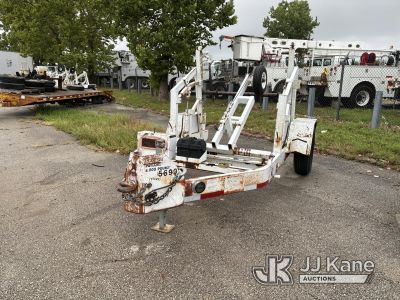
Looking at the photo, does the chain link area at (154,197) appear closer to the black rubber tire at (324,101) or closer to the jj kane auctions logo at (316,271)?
the jj kane auctions logo at (316,271)

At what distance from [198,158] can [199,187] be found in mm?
947

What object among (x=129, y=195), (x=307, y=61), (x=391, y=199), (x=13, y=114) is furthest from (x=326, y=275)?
(x=307, y=61)

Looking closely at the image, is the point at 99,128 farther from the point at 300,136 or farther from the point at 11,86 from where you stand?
the point at 300,136

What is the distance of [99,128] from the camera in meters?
9.00

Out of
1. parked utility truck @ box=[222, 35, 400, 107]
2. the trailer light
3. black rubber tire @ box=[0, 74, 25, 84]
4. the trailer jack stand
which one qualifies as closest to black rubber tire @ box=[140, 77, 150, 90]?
parked utility truck @ box=[222, 35, 400, 107]

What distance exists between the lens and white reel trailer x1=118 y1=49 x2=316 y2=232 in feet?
10.6

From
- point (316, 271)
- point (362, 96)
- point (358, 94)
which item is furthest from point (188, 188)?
point (362, 96)

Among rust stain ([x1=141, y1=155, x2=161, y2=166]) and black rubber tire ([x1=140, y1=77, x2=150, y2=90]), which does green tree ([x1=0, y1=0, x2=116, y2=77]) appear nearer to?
black rubber tire ([x1=140, y1=77, x2=150, y2=90])

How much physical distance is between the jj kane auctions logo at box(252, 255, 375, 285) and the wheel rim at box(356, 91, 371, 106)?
12.7 meters

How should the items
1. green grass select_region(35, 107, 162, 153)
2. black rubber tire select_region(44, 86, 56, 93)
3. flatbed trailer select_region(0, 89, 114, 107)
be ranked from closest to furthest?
green grass select_region(35, 107, 162, 153)
flatbed trailer select_region(0, 89, 114, 107)
black rubber tire select_region(44, 86, 56, 93)

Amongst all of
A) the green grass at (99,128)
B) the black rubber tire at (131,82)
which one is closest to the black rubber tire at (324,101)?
the green grass at (99,128)

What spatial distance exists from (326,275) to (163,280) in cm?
132

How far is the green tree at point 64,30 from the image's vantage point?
23.7m

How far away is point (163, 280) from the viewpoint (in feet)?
9.78
